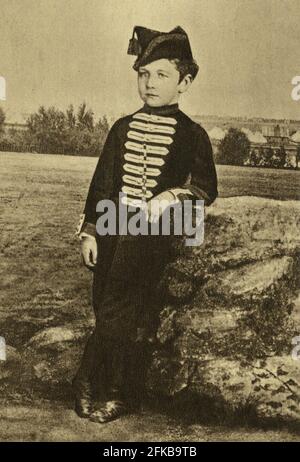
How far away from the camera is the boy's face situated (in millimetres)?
3600

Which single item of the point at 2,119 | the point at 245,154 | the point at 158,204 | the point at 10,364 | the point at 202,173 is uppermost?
the point at 2,119

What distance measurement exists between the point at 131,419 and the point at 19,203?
3.82 feet

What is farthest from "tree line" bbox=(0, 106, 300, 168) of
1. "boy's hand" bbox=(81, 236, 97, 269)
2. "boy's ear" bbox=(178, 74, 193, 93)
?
"boy's hand" bbox=(81, 236, 97, 269)

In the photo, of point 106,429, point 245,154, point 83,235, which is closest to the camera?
point 106,429

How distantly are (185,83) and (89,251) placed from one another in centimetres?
93

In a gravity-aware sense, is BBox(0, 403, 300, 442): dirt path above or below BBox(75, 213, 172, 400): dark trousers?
below

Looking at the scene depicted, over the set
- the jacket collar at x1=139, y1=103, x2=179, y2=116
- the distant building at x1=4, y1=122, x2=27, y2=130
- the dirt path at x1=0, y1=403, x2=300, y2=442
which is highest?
the jacket collar at x1=139, y1=103, x2=179, y2=116

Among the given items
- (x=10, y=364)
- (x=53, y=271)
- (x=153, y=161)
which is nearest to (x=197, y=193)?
(x=153, y=161)

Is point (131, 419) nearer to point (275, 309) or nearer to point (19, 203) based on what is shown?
point (275, 309)

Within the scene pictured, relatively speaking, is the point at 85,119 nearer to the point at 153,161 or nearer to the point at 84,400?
the point at 153,161

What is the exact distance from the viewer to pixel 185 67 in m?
3.64

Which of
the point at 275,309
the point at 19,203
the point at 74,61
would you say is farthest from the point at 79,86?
the point at 275,309

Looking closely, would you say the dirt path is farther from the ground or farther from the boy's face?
the boy's face

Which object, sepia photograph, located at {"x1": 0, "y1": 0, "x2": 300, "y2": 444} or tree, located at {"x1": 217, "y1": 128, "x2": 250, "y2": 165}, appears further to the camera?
tree, located at {"x1": 217, "y1": 128, "x2": 250, "y2": 165}
